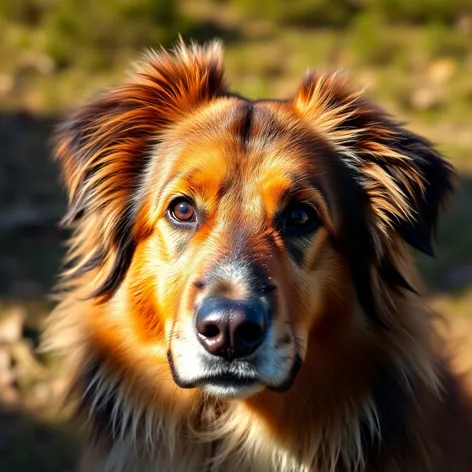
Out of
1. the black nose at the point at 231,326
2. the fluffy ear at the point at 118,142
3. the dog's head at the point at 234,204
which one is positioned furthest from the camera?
the fluffy ear at the point at 118,142

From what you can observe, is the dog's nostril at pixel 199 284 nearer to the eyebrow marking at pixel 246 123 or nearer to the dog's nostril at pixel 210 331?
the dog's nostril at pixel 210 331

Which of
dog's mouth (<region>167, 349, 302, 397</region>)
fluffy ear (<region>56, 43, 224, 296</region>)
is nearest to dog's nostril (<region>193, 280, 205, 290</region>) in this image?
dog's mouth (<region>167, 349, 302, 397</region>)

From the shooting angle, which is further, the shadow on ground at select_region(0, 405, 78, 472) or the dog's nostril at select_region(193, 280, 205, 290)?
the shadow on ground at select_region(0, 405, 78, 472)

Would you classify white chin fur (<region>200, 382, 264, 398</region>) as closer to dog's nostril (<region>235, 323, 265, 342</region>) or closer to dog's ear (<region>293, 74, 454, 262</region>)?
dog's nostril (<region>235, 323, 265, 342</region>)

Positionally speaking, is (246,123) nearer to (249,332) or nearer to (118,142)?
(118,142)

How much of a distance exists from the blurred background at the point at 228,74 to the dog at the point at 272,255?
5.13ft

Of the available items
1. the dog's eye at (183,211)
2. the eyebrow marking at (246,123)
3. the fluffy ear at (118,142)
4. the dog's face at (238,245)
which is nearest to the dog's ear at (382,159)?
the dog's face at (238,245)

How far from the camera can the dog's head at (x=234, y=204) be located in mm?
3117

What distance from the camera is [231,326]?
278 cm

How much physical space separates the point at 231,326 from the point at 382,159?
1.02 meters

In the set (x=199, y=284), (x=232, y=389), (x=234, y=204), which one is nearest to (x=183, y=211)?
(x=234, y=204)

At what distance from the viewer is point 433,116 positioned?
A: 797 centimetres

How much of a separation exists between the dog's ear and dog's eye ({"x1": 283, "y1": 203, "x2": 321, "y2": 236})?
26 centimetres

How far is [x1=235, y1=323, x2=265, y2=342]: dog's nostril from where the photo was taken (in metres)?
2.78
